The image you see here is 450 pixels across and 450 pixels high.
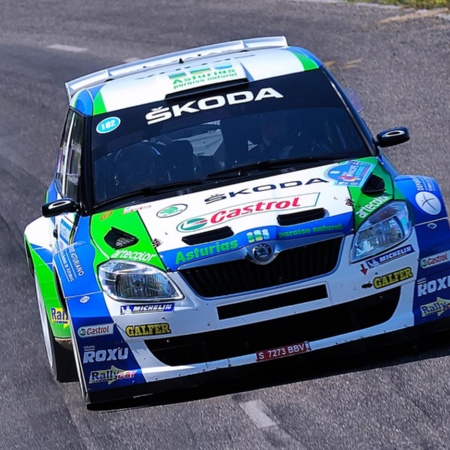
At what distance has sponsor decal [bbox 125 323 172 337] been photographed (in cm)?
675

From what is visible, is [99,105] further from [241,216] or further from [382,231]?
[382,231]

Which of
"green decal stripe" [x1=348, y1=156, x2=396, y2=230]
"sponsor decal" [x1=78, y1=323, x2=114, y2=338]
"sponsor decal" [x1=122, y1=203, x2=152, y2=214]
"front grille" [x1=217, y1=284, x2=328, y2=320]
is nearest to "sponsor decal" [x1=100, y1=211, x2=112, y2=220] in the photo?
"sponsor decal" [x1=122, y1=203, x2=152, y2=214]

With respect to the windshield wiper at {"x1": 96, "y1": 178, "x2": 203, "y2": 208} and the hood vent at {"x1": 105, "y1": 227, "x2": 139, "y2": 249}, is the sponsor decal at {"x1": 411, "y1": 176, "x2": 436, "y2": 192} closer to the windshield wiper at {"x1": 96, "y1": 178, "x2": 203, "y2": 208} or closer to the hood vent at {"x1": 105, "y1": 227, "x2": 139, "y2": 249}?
the windshield wiper at {"x1": 96, "y1": 178, "x2": 203, "y2": 208}

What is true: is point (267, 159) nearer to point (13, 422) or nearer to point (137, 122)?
point (137, 122)

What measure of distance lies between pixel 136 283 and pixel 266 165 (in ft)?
4.06

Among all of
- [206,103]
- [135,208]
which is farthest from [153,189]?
[206,103]

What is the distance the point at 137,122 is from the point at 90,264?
134cm

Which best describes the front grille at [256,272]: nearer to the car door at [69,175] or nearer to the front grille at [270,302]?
the front grille at [270,302]

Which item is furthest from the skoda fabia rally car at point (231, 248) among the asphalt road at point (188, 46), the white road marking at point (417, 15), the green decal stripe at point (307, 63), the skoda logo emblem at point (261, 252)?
the white road marking at point (417, 15)

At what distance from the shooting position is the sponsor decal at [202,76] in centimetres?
827

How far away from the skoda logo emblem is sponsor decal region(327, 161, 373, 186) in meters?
0.73

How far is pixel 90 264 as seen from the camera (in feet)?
23.1

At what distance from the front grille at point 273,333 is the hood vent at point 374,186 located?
61 cm

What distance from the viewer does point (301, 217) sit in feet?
22.5
